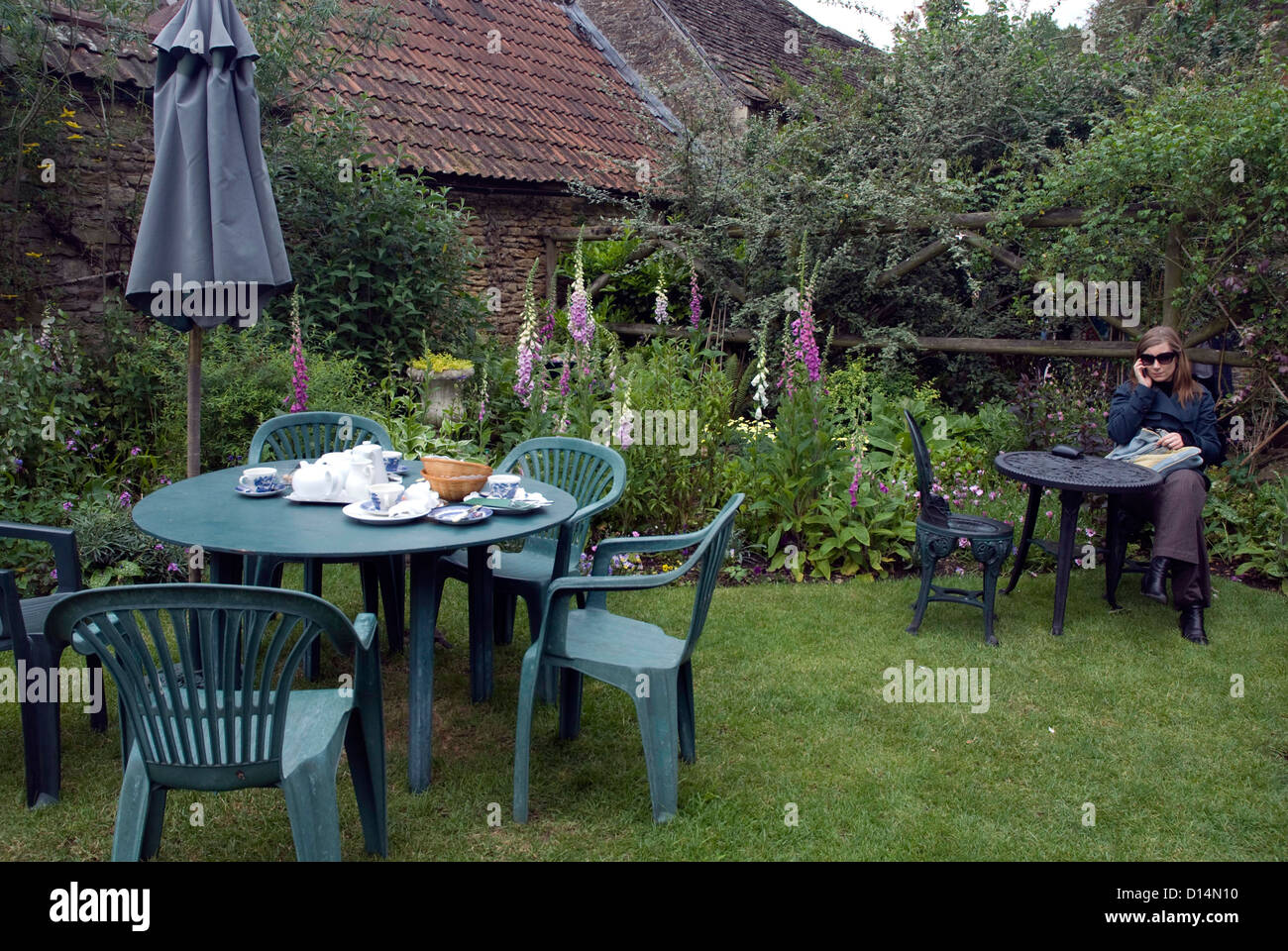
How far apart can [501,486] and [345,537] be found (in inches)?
28.3

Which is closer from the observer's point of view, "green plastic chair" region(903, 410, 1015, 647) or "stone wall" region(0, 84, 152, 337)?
"green plastic chair" region(903, 410, 1015, 647)

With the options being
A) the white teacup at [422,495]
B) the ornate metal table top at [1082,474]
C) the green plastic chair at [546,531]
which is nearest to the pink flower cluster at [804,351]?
the ornate metal table top at [1082,474]

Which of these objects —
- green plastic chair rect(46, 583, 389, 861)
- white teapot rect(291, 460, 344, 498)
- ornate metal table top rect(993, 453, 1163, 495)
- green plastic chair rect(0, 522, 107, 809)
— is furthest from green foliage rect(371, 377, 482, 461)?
green plastic chair rect(46, 583, 389, 861)

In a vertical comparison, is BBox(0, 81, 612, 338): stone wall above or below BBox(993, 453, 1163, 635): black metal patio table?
above

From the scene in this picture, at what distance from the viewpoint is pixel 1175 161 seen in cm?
598

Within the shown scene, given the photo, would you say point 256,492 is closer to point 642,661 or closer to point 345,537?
point 345,537

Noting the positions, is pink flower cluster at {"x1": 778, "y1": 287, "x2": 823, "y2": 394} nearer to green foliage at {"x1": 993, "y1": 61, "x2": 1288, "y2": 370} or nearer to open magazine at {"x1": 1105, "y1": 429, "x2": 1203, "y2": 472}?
open magazine at {"x1": 1105, "y1": 429, "x2": 1203, "y2": 472}

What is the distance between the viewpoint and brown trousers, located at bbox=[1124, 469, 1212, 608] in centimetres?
493

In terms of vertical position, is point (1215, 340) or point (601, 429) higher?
point (1215, 340)

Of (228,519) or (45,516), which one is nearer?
(228,519)

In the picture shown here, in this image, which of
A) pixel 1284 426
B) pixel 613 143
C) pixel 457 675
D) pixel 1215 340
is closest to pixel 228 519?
pixel 457 675

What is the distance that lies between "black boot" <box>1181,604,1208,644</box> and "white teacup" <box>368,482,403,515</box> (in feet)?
13.0

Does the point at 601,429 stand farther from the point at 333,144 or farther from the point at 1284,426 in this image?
the point at 1284,426
